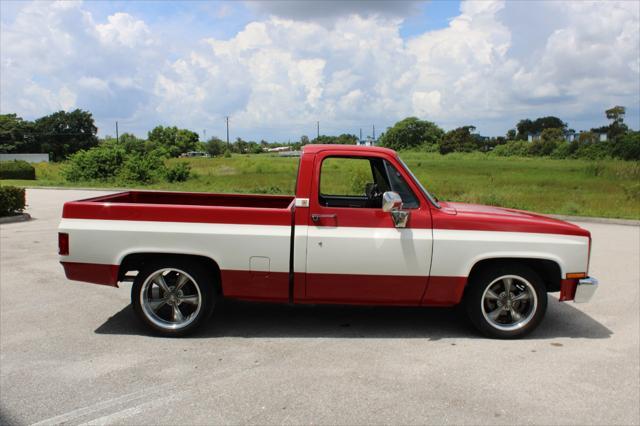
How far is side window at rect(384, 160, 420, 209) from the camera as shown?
4883 millimetres

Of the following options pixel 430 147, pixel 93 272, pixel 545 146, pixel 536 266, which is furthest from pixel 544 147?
pixel 93 272

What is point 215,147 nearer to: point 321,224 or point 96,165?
point 96,165

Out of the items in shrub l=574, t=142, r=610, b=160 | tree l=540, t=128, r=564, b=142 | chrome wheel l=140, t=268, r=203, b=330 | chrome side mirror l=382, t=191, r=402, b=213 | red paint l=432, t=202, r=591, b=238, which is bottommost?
chrome wheel l=140, t=268, r=203, b=330

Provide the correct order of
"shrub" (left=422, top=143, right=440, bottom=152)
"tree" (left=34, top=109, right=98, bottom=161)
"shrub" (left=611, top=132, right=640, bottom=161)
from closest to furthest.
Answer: "shrub" (left=611, top=132, right=640, bottom=161)
"tree" (left=34, top=109, right=98, bottom=161)
"shrub" (left=422, top=143, right=440, bottom=152)

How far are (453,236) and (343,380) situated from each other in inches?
67.0

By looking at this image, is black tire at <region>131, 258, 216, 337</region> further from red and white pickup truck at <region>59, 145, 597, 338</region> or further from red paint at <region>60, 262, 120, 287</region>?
red paint at <region>60, 262, 120, 287</region>

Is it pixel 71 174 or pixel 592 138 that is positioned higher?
pixel 592 138

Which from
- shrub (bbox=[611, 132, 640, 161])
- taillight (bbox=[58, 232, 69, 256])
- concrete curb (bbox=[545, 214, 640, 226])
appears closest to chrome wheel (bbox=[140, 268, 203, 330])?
taillight (bbox=[58, 232, 69, 256])

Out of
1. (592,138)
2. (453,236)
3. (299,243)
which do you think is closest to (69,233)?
(299,243)

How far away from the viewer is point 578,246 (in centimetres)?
493

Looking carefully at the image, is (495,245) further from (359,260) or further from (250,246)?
(250,246)

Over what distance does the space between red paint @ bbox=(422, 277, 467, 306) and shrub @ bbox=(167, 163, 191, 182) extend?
33.3 m

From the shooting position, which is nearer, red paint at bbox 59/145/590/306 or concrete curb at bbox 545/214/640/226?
red paint at bbox 59/145/590/306

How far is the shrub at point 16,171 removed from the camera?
134 ft
